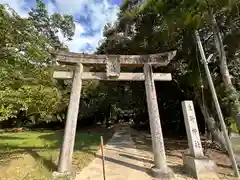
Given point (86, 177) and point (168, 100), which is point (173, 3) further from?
point (168, 100)

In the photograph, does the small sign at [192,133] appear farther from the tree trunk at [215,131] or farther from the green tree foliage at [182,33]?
the tree trunk at [215,131]

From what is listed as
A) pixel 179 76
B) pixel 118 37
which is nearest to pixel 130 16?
pixel 118 37

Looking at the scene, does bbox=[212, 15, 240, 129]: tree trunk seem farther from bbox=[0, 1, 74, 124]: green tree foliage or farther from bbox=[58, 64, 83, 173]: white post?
bbox=[0, 1, 74, 124]: green tree foliage

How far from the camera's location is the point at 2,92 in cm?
432

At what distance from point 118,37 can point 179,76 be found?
4058 millimetres

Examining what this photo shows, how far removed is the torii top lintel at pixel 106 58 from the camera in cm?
620

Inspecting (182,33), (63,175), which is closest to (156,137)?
(63,175)

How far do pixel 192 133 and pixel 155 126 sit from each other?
50.5 inches

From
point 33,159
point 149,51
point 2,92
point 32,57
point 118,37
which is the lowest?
point 33,159

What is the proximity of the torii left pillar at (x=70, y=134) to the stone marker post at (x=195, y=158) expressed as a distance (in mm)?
3491

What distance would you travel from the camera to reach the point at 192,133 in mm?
6195

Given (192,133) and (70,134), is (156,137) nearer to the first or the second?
(192,133)

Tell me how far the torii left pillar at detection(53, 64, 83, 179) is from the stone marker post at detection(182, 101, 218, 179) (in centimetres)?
349

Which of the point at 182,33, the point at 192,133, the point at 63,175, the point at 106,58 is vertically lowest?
the point at 63,175
